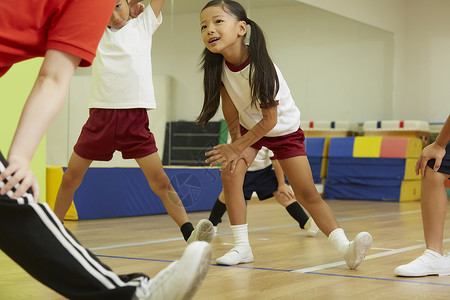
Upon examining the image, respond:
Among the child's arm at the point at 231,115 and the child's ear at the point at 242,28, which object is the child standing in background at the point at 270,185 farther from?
the child's ear at the point at 242,28

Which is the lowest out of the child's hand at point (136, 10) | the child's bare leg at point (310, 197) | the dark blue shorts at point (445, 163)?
the child's bare leg at point (310, 197)

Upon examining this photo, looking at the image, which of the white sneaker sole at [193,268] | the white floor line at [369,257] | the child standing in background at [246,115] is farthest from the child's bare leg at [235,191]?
the white sneaker sole at [193,268]

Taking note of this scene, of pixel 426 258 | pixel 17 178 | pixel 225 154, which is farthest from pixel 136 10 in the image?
pixel 17 178

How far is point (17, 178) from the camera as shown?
0.99m

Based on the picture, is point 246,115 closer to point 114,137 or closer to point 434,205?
point 114,137

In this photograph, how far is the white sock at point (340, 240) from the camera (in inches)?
89.7

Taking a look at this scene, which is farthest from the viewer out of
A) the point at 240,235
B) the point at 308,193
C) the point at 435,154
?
the point at 240,235

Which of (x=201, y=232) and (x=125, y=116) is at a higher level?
(x=125, y=116)

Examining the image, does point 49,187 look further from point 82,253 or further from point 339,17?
point 339,17

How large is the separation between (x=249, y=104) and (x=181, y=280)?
1375 mm

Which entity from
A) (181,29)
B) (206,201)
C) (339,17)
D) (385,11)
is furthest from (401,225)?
(385,11)

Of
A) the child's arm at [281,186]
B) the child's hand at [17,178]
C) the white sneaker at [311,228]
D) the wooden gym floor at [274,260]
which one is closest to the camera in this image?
the child's hand at [17,178]

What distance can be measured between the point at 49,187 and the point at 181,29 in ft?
6.22

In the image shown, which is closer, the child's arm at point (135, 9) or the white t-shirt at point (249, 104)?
the white t-shirt at point (249, 104)
